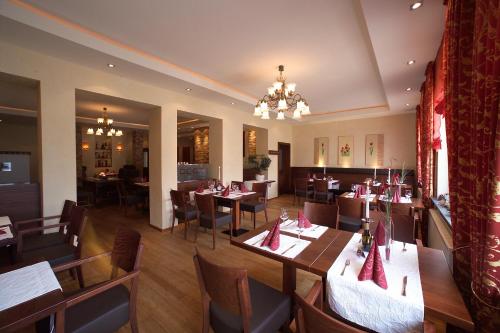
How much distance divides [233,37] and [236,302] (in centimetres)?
283

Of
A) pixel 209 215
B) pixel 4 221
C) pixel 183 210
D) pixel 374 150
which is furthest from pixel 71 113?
pixel 374 150

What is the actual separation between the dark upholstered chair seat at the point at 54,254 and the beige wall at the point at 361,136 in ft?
24.7

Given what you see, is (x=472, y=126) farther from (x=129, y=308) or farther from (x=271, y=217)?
(x=271, y=217)

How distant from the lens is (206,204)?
3471mm

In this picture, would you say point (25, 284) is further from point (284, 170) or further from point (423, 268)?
point (284, 170)

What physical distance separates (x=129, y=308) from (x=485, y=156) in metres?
2.24

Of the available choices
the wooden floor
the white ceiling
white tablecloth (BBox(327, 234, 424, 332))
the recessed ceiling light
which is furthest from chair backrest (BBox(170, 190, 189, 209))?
the recessed ceiling light

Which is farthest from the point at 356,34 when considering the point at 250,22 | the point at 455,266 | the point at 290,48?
the point at 455,266

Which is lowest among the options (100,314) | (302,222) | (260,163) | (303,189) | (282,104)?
(100,314)

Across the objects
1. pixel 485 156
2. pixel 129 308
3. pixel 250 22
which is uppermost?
pixel 250 22

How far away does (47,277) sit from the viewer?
1.25 metres

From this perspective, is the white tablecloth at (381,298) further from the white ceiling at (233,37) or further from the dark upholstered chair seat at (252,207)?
the dark upholstered chair seat at (252,207)

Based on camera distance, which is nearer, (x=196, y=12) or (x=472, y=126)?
(x=472, y=126)

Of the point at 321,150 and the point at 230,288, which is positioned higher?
the point at 321,150
